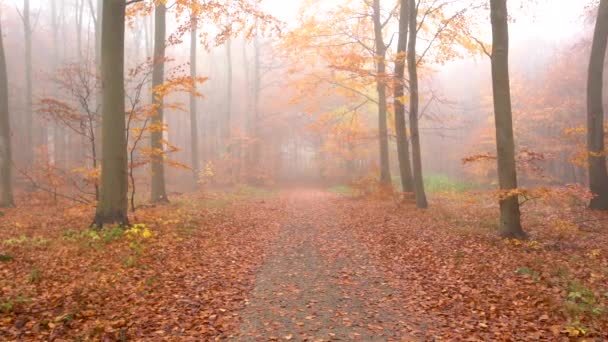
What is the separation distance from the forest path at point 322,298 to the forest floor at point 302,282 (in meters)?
0.03

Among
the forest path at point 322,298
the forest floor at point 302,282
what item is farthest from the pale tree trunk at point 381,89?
the forest path at point 322,298

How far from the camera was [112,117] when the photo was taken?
931cm

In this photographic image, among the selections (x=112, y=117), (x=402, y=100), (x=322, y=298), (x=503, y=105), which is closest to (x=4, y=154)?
(x=112, y=117)

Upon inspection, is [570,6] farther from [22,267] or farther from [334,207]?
[22,267]

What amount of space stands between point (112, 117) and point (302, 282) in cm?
579

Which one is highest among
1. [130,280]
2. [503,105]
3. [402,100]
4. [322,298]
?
[402,100]

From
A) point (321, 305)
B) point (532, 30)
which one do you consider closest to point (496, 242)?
point (321, 305)

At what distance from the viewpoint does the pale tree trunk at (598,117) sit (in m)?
11.9

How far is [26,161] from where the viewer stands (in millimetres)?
25812

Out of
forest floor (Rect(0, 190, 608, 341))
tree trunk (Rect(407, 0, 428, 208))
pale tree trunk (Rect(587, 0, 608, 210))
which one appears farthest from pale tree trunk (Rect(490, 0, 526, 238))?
pale tree trunk (Rect(587, 0, 608, 210))

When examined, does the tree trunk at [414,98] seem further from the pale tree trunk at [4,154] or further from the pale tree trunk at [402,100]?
the pale tree trunk at [4,154]

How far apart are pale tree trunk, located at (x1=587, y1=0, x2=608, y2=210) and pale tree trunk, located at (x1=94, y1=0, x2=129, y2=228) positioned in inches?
498

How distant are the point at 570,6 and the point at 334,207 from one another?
22652 mm

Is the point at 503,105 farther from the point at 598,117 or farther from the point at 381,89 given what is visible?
the point at 381,89
